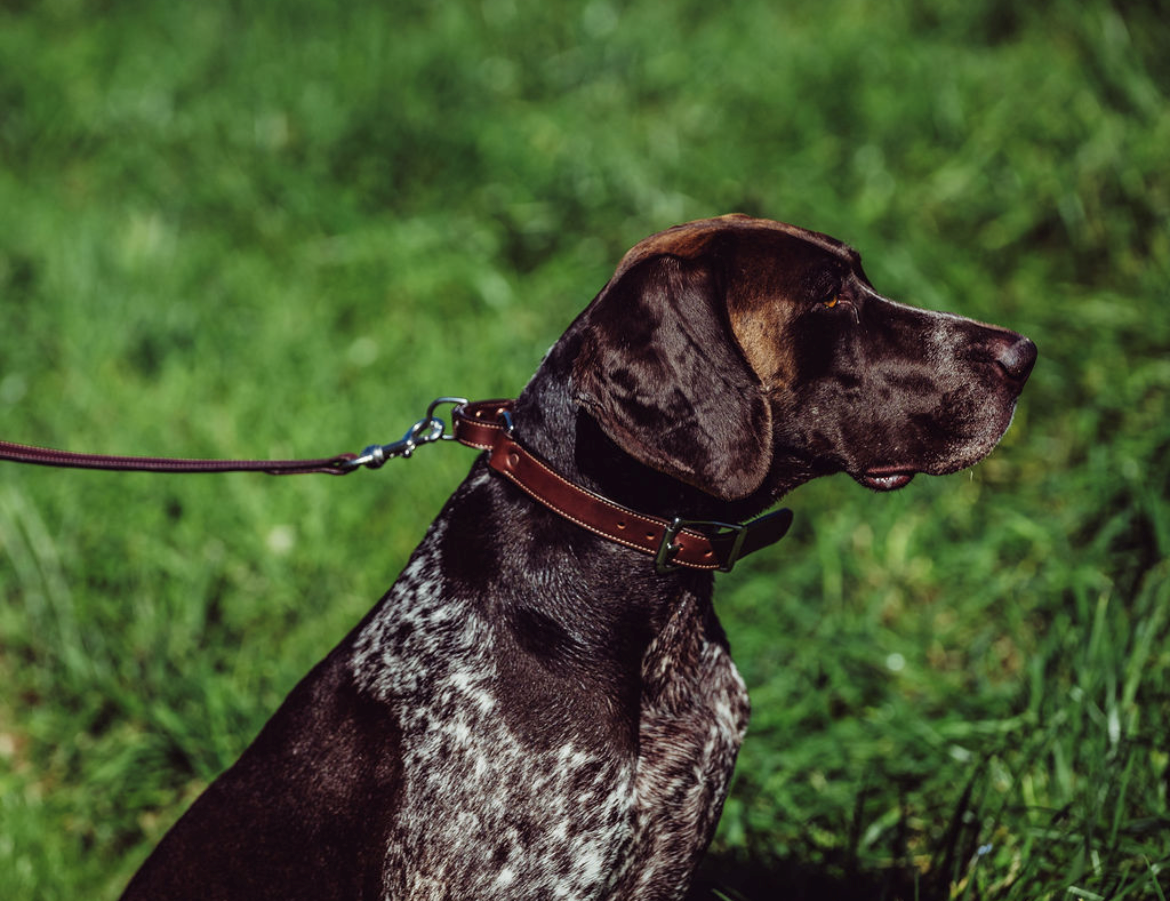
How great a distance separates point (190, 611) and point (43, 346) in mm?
2191

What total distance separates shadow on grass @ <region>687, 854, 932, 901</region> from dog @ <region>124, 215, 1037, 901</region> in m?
0.64

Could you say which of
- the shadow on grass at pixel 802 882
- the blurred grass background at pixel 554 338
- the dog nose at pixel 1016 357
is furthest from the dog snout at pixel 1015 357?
the shadow on grass at pixel 802 882

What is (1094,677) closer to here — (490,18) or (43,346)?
(43,346)

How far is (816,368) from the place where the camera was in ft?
8.73

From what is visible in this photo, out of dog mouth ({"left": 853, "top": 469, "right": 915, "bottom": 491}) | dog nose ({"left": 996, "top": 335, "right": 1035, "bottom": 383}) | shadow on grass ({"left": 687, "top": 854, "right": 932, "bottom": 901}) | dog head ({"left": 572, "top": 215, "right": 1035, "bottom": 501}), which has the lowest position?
shadow on grass ({"left": 687, "top": 854, "right": 932, "bottom": 901})

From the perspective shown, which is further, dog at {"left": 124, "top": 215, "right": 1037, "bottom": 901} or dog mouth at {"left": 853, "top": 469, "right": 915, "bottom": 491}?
dog mouth at {"left": 853, "top": 469, "right": 915, "bottom": 491}

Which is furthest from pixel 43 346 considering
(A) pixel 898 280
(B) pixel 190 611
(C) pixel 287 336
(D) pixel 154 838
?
(A) pixel 898 280

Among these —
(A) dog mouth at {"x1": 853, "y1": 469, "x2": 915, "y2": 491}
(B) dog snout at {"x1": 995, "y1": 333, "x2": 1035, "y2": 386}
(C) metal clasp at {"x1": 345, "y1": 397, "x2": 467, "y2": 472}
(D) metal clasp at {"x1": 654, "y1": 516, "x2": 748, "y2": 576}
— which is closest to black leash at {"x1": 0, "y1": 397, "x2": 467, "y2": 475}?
(C) metal clasp at {"x1": 345, "y1": 397, "x2": 467, "y2": 472}

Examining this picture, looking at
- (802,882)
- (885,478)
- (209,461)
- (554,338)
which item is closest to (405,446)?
(209,461)

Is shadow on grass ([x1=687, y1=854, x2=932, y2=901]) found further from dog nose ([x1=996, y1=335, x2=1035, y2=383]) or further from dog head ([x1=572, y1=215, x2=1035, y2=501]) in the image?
dog nose ([x1=996, y1=335, x2=1035, y2=383])

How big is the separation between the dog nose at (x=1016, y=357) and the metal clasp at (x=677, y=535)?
2.30 ft

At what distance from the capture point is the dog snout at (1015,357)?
2.74 m

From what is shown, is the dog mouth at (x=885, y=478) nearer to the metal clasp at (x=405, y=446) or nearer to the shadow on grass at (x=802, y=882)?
the metal clasp at (x=405, y=446)

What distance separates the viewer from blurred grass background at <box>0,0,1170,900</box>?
12.1 feet
